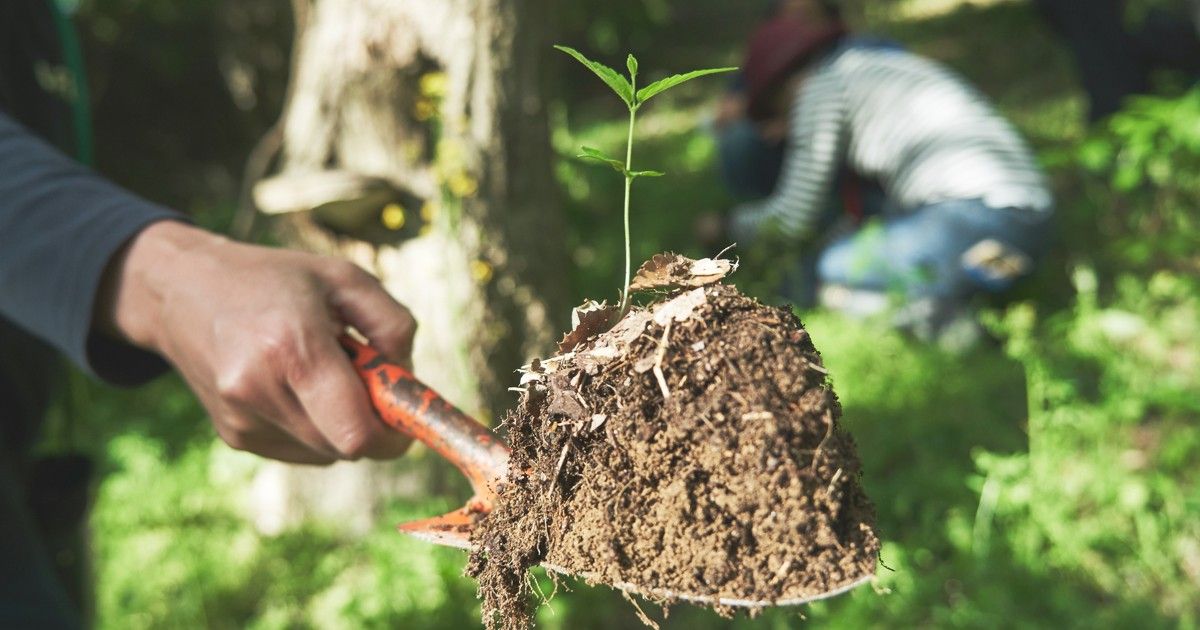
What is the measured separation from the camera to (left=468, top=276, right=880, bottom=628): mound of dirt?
1205 mm

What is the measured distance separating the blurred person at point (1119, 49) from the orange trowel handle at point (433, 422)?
211 inches

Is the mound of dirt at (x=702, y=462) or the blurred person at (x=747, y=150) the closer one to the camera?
the mound of dirt at (x=702, y=462)

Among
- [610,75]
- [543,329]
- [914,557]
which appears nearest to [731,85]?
[543,329]

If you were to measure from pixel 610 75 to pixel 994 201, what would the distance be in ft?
11.9

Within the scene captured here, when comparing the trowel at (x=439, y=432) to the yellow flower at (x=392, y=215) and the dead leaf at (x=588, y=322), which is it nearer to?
the dead leaf at (x=588, y=322)

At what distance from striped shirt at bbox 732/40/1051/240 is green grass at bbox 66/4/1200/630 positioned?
16.5 inches

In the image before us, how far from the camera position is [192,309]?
1.57 m

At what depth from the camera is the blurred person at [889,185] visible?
4480mm

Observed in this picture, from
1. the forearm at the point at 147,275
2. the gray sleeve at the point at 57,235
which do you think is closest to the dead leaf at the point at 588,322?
the forearm at the point at 147,275

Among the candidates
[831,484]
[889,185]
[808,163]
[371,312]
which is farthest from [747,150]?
[831,484]

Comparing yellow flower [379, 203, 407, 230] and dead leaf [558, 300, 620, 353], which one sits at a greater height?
dead leaf [558, 300, 620, 353]

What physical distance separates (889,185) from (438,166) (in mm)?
2776

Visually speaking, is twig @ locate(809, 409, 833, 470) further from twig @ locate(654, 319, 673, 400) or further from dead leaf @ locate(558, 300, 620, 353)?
dead leaf @ locate(558, 300, 620, 353)

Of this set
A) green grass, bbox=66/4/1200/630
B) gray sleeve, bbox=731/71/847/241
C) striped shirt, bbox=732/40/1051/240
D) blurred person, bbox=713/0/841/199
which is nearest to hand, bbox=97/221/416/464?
green grass, bbox=66/4/1200/630
